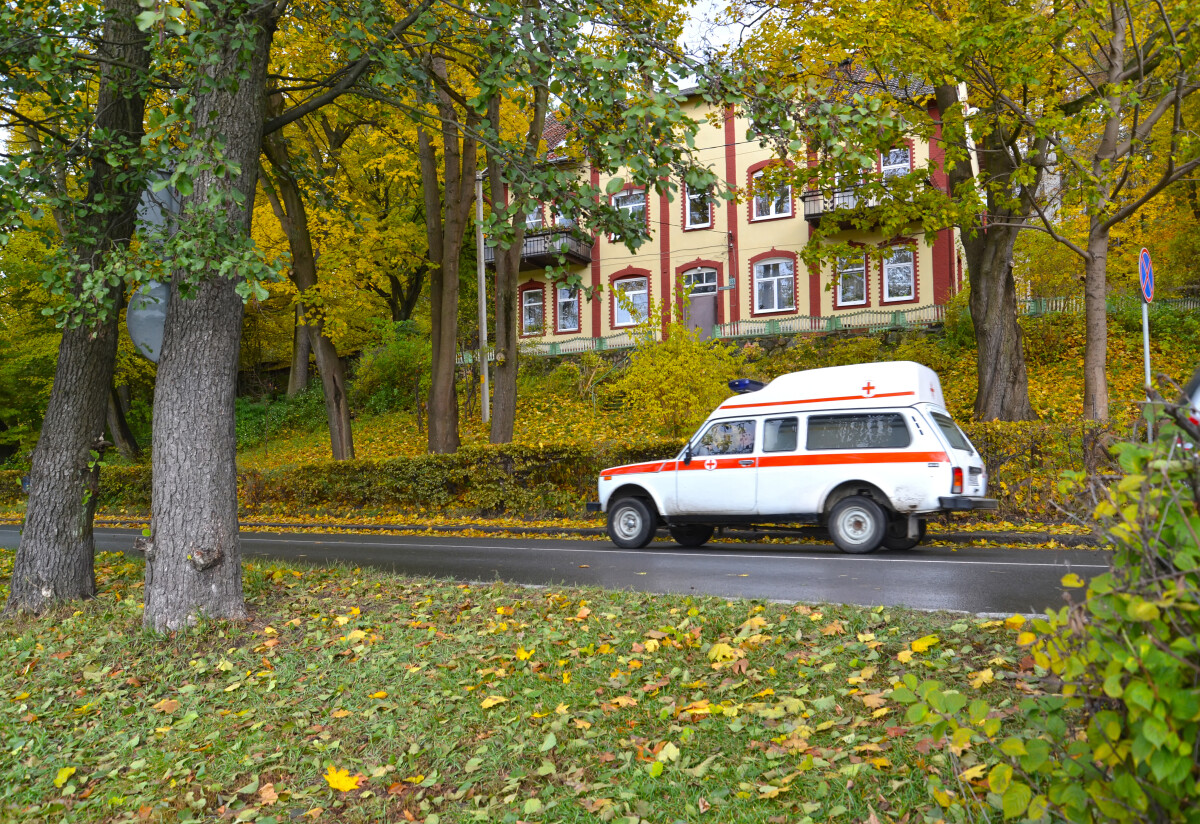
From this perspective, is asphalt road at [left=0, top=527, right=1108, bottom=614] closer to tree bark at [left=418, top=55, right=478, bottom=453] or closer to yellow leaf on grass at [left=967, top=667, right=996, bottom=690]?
yellow leaf on grass at [left=967, top=667, right=996, bottom=690]

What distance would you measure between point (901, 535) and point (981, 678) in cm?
766

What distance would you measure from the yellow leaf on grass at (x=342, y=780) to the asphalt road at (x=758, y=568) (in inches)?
167

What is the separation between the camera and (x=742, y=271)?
3198 cm

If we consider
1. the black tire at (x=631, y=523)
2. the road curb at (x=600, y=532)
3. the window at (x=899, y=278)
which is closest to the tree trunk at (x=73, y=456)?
the black tire at (x=631, y=523)

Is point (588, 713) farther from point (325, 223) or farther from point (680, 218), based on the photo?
point (680, 218)

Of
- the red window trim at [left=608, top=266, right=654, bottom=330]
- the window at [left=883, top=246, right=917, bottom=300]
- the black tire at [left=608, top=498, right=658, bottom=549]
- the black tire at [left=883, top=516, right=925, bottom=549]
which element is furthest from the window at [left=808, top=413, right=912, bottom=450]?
the red window trim at [left=608, top=266, right=654, bottom=330]

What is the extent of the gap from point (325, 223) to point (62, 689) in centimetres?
1816

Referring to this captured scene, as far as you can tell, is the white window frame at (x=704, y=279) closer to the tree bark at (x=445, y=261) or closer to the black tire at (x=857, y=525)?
the tree bark at (x=445, y=261)

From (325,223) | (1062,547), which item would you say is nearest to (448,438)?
(325,223)

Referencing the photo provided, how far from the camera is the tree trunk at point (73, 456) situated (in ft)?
24.6

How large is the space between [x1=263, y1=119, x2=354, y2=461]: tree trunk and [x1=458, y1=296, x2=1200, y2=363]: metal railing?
8.87 metres

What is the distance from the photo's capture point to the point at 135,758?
177 inches

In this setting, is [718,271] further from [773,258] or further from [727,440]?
[727,440]

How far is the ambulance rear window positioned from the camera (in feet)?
38.4
